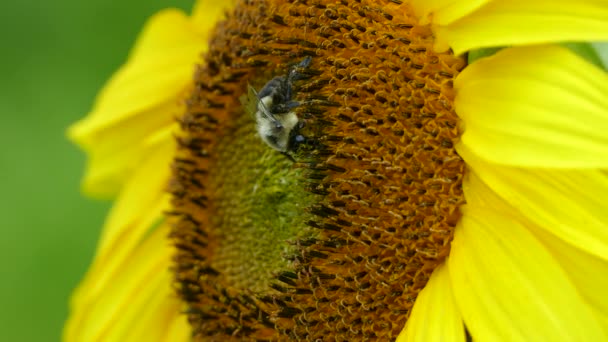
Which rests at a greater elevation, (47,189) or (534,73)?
(534,73)

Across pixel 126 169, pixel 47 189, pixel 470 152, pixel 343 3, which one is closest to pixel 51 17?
pixel 47 189

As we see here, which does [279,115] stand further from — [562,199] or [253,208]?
[562,199]

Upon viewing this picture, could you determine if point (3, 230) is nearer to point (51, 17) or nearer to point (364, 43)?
point (51, 17)

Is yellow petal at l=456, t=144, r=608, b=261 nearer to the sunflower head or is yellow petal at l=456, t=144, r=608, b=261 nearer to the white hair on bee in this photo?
the sunflower head

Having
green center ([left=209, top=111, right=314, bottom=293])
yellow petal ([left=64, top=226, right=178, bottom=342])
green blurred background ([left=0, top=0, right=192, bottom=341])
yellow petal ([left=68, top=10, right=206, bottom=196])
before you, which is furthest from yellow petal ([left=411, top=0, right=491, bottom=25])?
green blurred background ([left=0, top=0, right=192, bottom=341])

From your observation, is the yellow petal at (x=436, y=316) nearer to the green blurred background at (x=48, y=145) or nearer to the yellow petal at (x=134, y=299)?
the yellow petal at (x=134, y=299)

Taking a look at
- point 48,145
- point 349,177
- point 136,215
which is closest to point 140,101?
point 136,215

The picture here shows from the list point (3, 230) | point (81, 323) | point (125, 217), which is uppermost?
point (125, 217)

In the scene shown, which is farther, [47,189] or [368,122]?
[47,189]
